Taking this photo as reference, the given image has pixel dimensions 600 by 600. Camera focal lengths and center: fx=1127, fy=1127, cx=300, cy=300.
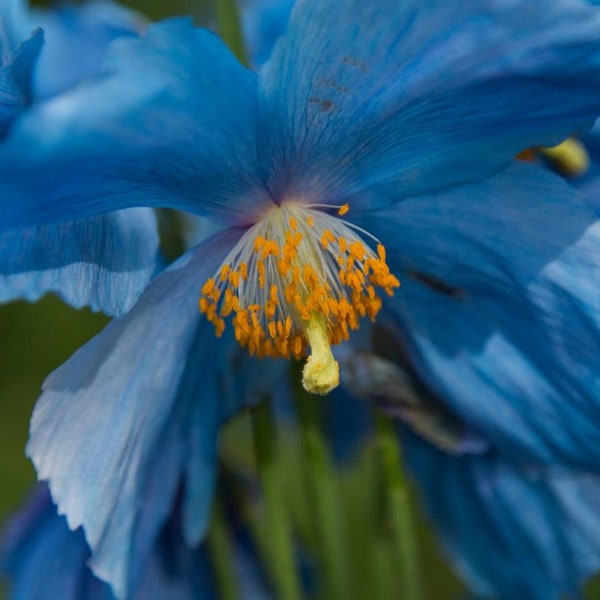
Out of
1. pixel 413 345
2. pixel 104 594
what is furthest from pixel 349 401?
pixel 104 594

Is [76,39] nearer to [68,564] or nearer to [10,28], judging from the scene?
[10,28]

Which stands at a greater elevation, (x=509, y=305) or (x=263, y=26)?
(x=263, y=26)

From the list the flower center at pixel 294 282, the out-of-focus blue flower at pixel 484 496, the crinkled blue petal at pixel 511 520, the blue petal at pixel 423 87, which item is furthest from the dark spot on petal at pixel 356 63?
the crinkled blue petal at pixel 511 520

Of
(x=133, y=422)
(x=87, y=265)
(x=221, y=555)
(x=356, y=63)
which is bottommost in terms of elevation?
(x=221, y=555)

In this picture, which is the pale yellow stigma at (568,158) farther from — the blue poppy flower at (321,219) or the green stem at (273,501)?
the green stem at (273,501)

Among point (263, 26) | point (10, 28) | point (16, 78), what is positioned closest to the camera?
point (16, 78)

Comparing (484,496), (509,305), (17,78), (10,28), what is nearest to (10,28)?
(10,28)
